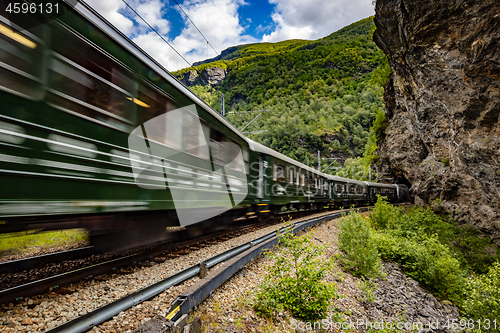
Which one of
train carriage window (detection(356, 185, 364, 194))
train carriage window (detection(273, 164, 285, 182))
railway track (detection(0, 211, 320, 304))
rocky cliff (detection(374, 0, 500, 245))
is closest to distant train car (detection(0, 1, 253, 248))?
railway track (detection(0, 211, 320, 304))

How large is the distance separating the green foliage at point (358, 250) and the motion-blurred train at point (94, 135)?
12.6ft

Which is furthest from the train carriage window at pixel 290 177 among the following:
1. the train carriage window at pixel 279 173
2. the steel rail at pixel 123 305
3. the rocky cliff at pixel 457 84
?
the steel rail at pixel 123 305

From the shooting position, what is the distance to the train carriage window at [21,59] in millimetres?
2385

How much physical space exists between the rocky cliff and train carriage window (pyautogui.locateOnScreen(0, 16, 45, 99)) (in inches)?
427

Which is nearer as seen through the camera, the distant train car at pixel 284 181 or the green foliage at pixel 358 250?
the green foliage at pixel 358 250

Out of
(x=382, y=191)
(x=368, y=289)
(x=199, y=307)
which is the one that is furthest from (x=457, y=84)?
(x=382, y=191)

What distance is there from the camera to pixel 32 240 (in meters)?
5.64

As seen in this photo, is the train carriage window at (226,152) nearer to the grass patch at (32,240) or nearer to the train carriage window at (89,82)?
the train carriage window at (89,82)

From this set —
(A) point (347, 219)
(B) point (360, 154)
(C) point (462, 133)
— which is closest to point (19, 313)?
(A) point (347, 219)

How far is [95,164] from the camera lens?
320 centimetres

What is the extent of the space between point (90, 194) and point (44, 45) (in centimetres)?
177

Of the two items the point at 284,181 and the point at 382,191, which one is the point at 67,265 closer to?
the point at 284,181

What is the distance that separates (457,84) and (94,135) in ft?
40.1

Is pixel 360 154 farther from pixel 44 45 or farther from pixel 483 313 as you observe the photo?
pixel 44 45
